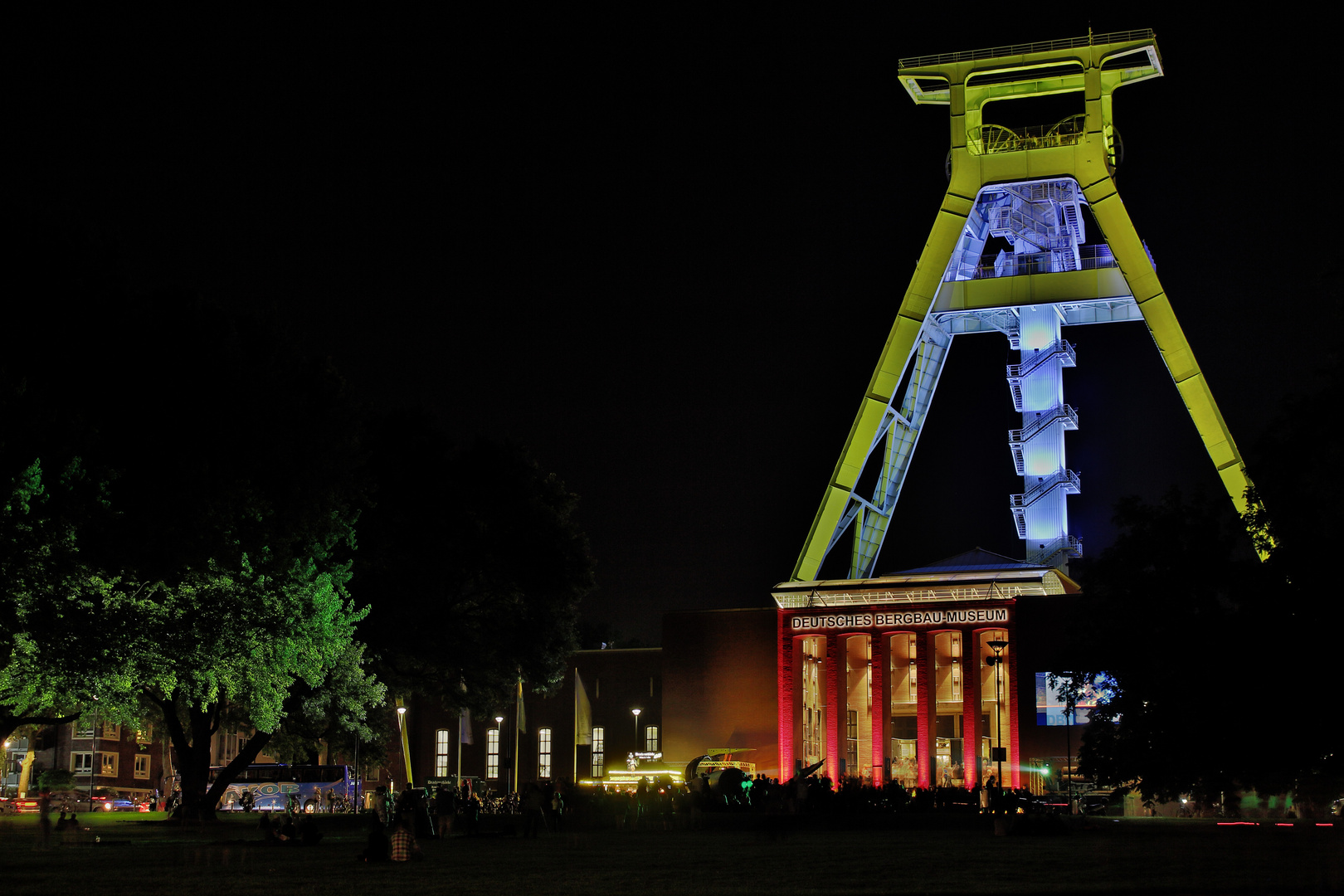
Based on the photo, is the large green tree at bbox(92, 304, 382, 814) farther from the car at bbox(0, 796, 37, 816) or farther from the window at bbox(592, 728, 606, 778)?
the window at bbox(592, 728, 606, 778)

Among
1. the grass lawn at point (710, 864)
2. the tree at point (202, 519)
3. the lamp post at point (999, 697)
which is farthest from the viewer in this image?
the lamp post at point (999, 697)

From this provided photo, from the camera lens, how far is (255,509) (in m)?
28.7

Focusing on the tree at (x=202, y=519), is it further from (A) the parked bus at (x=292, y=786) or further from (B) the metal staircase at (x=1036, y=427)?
(B) the metal staircase at (x=1036, y=427)

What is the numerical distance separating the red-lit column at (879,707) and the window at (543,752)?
81.2 ft

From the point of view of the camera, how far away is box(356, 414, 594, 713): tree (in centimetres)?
4397

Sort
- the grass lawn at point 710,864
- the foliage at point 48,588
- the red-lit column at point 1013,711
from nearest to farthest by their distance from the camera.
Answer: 1. the grass lawn at point 710,864
2. the foliage at point 48,588
3. the red-lit column at point 1013,711

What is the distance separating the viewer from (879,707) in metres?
59.0

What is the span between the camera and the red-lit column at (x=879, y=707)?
58500mm

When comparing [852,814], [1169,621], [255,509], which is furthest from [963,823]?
[255,509]

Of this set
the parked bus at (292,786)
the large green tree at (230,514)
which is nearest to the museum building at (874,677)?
the parked bus at (292,786)

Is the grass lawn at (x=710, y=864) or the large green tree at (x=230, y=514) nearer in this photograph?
the grass lawn at (x=710, y=864)

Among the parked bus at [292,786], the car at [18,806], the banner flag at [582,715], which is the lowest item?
the car at [18,806]

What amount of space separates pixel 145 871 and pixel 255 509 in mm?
9762

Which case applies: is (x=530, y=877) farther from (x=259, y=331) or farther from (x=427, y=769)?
(x=427, y=769)
